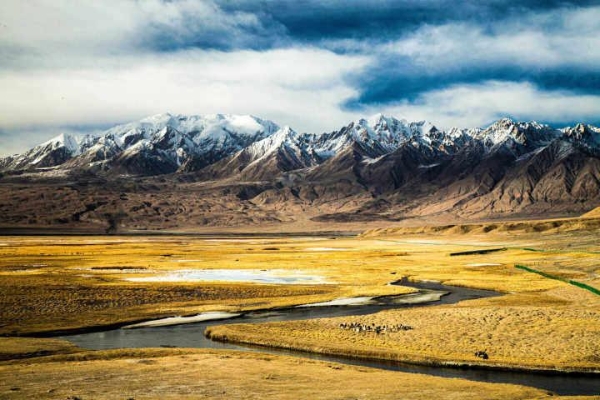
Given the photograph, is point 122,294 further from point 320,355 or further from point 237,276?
point 320,355

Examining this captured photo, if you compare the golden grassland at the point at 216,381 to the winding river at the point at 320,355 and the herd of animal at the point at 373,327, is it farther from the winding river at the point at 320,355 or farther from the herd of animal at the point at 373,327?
the herd of animal at the point at 373,327

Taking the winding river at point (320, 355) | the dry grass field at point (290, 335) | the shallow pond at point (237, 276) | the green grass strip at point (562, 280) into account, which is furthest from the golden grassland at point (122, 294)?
the green grass strip at point (562, 280)

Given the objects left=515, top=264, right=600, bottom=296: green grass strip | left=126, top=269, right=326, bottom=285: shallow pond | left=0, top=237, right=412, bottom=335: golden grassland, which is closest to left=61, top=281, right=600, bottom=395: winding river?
left=0, top=237, right=412, bottom=335: golden grassland

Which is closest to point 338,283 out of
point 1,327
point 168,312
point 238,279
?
point 238,279

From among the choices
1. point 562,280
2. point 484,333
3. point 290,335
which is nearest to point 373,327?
point 290,335

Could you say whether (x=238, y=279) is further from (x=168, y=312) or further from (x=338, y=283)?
(x=168, y=312)

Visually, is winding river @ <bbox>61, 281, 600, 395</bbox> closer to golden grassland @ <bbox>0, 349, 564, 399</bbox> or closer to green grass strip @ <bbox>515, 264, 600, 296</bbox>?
golden grassland @ <bbox>0, 349, 564, 399</bbox>
